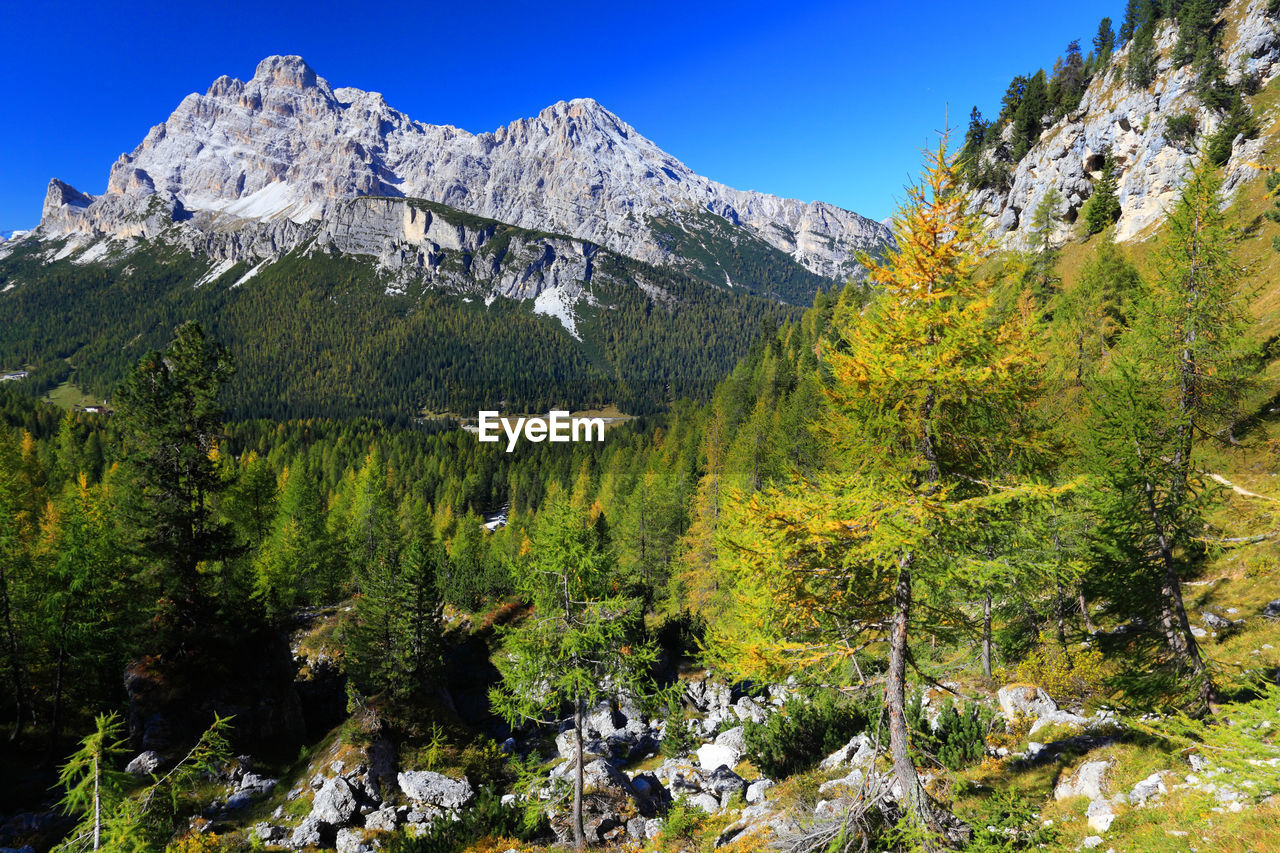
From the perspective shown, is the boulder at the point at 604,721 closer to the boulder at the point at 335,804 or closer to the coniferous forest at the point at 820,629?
the coniferous forest at the point at 820,629

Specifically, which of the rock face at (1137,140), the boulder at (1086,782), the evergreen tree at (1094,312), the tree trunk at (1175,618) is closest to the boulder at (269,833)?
the boulder at (1086,782)

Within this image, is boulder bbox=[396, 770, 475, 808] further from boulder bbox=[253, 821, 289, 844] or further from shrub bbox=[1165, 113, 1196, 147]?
shrub bbox=[1165, 113, 1196, 147]

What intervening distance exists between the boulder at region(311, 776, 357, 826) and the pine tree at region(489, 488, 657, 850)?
589 centimetres

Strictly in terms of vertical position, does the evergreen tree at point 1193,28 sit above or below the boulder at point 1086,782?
above

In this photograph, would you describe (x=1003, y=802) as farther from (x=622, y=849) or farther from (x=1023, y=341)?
(x=622, y=849)

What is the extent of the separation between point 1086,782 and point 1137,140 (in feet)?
278

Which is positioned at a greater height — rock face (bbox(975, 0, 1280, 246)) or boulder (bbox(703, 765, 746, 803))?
rock face (bbox(975, 0, 1280, 246))

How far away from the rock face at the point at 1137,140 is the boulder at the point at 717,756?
2302 inches

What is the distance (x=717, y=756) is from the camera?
21766 mm

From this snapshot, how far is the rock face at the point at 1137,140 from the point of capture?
56812mm

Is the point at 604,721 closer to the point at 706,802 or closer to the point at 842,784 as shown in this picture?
the point at 706,802

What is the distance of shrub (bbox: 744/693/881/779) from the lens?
59.7ft

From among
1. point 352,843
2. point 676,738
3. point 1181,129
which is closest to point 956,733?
point 676,738

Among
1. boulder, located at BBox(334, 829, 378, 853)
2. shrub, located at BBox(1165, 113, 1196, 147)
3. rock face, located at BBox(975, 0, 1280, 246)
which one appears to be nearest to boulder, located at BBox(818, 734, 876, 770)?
boulder, located at BBox(334, 829, 378, 853)
